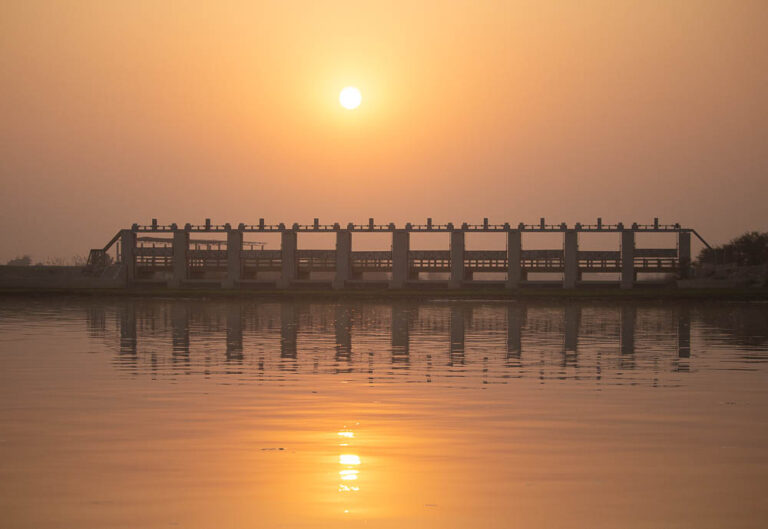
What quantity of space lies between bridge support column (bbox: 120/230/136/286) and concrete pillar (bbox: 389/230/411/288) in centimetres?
2844

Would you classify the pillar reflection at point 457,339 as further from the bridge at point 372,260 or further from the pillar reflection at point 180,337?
the bridge at point 372,260

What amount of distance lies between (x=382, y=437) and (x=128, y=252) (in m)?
100

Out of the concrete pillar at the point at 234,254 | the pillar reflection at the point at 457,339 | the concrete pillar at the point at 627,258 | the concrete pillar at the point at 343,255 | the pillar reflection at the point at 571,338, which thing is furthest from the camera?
the concrete pillar at the point at 234,254

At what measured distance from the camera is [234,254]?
109 metres

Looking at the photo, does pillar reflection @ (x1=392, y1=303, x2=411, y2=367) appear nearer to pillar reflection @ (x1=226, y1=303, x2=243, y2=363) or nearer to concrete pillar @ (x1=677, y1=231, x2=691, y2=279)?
pillar reflection @ (x1=226, y1=303, x2=243, y2=363)

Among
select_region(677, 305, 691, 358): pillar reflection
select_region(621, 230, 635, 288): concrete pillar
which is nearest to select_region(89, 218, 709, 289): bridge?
select_region(621, 230, 635, 288): concrete pillar

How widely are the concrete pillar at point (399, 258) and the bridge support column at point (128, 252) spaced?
28437mm

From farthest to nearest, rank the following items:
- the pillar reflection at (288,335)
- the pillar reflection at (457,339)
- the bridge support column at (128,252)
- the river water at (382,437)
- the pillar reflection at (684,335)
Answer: the bridge support column at (128,252)
the pillar reflection at (684,335)
the pillar reflection at (288,335)
the pillar reflection at (457,339)
the river water at (382,437)

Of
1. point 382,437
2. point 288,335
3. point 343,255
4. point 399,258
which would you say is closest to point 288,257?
point 343,255

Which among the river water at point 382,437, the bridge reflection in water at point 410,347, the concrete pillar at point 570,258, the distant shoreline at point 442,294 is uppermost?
the concrete pillar at point 570,258

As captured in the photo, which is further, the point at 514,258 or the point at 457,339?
the point at 514,258

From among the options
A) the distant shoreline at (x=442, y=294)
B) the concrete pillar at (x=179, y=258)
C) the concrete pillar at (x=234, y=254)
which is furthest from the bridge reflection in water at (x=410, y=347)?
the concrete pillar at (x=179, y=258)

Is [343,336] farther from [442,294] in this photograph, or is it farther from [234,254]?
[234,254]

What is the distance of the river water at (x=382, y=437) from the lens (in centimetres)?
988
